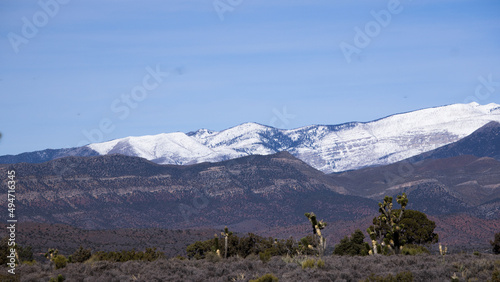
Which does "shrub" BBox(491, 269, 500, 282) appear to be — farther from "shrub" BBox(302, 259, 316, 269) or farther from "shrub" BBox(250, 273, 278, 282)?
"shrub" BBox(250, 273, 278, 282)

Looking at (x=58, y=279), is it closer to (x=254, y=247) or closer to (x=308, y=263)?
(x=308, y=263)

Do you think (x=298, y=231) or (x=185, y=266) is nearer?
(x=185, y=266)

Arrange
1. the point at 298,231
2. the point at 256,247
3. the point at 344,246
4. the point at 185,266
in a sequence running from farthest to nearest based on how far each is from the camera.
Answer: the point at 298,231 → the point at 344,246 → the point at 256,247 → the point at 185,266

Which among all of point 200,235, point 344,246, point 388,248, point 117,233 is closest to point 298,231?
point 200,235

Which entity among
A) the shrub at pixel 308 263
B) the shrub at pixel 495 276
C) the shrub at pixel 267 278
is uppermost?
Result: the shrub at pixel 308 263

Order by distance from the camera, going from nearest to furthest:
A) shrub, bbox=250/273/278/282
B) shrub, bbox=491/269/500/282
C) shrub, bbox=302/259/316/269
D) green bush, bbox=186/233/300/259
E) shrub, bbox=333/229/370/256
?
shrub, bbox=491/269/500/282 → shrub, bbox=250/273/278/282 → shrub, bbox=302/259/316/269 → green bush, bbox=186/233/300/259 → shrub, bbox=333/229/370/256

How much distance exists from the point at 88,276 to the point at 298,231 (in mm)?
156368

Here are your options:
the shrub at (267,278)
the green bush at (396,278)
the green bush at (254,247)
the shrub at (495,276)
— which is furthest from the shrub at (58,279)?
the green bush at (254,247)

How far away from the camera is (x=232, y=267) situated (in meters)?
41.9

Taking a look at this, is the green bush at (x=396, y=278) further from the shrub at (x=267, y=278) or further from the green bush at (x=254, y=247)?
the green bush at (x=254, y=247)

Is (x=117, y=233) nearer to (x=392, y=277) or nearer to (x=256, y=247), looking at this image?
(x=256, y=247)

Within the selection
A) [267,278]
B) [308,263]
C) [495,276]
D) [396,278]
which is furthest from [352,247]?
[267,278]

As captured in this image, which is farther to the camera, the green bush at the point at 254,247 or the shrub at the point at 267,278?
the green bush at the point at 254,247

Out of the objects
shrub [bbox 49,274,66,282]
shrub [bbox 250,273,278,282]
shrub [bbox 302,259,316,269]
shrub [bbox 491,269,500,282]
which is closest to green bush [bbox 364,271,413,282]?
shrub [bbox 491,269,500,282]
